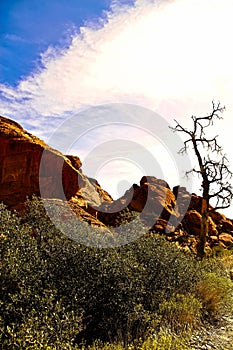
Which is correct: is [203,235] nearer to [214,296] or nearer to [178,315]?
[214,296]

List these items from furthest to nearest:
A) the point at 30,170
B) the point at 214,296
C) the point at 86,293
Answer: the point at 30,170 < the point at 214,296 < the point at 86,293

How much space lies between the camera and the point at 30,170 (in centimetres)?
3156

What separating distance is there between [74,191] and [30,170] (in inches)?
190

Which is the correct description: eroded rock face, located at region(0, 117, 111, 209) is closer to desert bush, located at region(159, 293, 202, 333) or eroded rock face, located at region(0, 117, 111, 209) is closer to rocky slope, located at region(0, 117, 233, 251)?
rocky slope, located at region(0, 117, 233, 251)

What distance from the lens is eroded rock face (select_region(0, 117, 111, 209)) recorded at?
3027cm

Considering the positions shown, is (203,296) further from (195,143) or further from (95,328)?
(195,143)

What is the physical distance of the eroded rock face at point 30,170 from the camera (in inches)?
1192

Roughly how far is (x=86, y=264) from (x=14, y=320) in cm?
281

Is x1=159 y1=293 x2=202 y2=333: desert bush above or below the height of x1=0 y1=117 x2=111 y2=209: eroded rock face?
below

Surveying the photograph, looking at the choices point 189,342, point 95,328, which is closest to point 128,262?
point 95,328

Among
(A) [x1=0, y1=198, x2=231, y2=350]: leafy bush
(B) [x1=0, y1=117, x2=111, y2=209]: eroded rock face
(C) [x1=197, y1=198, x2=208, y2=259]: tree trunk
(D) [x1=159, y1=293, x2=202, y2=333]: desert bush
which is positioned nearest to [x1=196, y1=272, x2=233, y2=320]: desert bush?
(A) [x1=0, y1=198, x2=231, y2=350]: leafy bush

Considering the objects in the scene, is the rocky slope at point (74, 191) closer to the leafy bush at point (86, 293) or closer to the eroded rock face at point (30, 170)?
the eroded rock face at point (30, 170)

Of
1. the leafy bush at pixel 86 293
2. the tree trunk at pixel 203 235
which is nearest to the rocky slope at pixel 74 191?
the tree trunk at pixel 203 235

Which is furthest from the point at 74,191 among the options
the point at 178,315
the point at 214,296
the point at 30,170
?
the point at 178,315
